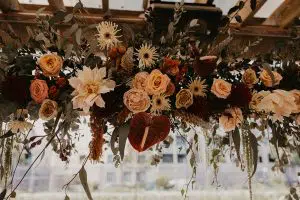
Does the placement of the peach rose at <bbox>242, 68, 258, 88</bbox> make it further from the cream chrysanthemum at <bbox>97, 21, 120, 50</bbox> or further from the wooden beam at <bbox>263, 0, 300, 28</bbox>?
the wooden beam at <bbox>263, 0, 300, 28</bbox>

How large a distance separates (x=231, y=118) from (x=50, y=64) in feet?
2.11

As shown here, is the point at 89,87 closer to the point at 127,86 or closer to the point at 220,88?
the point at 127,86

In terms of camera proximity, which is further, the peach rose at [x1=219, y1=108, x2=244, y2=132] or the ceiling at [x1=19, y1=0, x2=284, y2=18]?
the ceiling at [x1=19, y1=0, x2=284, y2=18]

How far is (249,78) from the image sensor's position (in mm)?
1343

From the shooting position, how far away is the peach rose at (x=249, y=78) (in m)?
1.34

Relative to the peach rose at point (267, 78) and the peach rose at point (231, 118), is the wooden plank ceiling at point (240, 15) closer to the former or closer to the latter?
the peach rose at point (267, 78)

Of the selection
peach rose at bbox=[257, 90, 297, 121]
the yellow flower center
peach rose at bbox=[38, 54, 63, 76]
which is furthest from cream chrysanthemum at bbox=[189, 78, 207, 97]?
peach rose at bbox=[38, 54, 63, 76]

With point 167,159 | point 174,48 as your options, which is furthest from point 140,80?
point 167,159

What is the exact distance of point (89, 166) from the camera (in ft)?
8.24

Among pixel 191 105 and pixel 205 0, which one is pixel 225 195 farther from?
pixel 191 105

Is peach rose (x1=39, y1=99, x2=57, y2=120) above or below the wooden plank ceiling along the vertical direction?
below

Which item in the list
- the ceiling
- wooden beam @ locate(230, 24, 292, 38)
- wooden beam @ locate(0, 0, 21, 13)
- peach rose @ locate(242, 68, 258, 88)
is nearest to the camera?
peach rose @ locate(242, 68, 258, 88)

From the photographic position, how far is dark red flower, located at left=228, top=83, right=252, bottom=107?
1.28 metres

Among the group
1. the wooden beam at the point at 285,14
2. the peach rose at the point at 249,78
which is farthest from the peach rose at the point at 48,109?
→ the wooden beam at the point at 285,14
